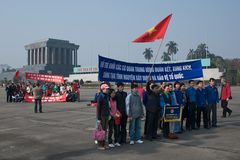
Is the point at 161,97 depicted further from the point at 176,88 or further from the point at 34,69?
the point at 34,69

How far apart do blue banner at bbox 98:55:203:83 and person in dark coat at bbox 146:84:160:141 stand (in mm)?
1576

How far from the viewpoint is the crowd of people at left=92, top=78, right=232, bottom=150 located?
8.24 meters

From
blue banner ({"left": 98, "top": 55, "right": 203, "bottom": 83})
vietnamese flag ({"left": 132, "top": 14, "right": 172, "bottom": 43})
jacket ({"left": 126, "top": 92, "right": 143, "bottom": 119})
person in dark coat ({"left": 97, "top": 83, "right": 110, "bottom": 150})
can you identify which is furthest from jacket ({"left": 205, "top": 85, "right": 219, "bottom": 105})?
person in dark coat ({"left": 97, "top": 83, "right": 110, "bottom": 150})

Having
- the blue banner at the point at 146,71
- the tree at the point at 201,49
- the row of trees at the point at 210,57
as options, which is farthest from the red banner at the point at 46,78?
the tree at the point at 201,49

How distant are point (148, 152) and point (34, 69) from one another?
479 feet

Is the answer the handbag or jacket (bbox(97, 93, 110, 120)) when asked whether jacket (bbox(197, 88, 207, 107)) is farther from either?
the handbag

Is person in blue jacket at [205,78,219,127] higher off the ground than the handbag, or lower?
higher

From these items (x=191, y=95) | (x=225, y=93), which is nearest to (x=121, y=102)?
(x=191, y=95)

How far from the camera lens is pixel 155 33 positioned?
11156 mm

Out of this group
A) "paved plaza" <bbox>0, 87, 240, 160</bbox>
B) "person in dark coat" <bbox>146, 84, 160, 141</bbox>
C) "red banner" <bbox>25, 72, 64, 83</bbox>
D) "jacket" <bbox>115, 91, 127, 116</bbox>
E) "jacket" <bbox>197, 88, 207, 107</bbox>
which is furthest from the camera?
"red banner" <bbox>25, 72, 64, 83</bbox>

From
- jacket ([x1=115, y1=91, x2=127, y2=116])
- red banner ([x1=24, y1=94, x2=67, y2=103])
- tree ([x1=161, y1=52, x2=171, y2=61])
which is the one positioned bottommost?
red banner ([x1=24, y1=94, x2=67, y2=103])

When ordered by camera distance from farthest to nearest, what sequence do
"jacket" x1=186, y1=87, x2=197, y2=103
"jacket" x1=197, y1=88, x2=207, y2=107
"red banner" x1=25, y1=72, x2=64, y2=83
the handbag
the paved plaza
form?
"red banner" x1=25, y1=72, x2=64, y2=83, "jacket" x1=197, y1=88, x2=207, y2=107, "jacket" x1=186, y1=87, x2=197, y2=103, the handbag, the paved plaza

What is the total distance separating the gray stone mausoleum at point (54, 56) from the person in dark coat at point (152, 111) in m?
140

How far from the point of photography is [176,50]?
13875 centimetres
